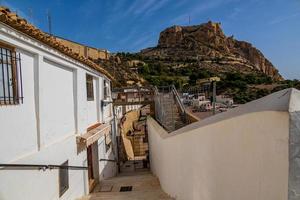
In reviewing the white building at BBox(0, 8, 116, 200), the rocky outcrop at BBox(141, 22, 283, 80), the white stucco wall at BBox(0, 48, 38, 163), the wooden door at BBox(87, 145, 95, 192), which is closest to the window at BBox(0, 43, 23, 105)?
the white building at BBox(0, 8, 116, 200)

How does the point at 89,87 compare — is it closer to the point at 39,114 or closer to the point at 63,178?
the point at 63,178

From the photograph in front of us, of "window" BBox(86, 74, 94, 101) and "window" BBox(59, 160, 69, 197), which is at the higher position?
"window" BBox(86, 74, 94, 101)

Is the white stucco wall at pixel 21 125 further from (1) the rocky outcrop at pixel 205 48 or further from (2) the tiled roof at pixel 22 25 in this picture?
(1) the rocky outcrop at pixel 205 48

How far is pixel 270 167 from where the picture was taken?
1941 mm

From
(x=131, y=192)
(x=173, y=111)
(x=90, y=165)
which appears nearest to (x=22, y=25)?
(x=173, y=111)

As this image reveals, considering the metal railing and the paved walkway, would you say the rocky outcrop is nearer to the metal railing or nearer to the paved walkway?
the metal railing

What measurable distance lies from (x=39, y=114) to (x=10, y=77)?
116cm

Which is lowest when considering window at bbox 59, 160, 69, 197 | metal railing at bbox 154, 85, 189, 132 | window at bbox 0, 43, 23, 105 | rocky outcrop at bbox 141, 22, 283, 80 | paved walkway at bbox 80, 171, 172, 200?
paved walkway at bbox 80, 171, 172, 200

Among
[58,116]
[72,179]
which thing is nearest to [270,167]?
[58,116]

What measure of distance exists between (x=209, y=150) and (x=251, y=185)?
119 cm

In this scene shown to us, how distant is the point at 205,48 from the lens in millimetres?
87375

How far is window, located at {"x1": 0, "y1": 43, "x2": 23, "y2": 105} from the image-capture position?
14.5 feet

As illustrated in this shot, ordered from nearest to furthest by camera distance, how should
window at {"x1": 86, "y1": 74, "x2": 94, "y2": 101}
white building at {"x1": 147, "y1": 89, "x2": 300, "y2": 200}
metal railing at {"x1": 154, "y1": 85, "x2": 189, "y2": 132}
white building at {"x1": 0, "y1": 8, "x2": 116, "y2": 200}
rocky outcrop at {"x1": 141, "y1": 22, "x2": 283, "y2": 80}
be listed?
white building at {"x1": 147, "y1": 89, "x2": 300, "y2": 200} → white building at {"x1": 0, "y1": 8, "x2": 116, "y2": 200} → metal railing at {"x1": 154, "y1": 85, "x2": 189, "y2": 132} → window at {"x1": 86, "y1": 74, "x2": 94, "y2": 101} → rocky outcrop at {"x1": 141, "y1": 22, "x2": 283, "y2": 80}

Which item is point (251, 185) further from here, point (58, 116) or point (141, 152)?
point (141, 152)
